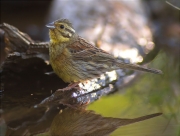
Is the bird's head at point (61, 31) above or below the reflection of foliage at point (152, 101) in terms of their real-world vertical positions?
above

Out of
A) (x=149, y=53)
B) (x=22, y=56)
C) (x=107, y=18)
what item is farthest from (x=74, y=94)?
(x=107, y=18)

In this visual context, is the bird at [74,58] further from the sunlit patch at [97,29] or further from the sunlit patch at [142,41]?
the sunlit patch at [142,41]

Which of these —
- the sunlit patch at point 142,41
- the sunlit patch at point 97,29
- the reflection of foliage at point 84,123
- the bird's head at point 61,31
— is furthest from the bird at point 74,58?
the sunlit patch at point 142,41

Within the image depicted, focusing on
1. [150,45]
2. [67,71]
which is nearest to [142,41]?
[150,45]

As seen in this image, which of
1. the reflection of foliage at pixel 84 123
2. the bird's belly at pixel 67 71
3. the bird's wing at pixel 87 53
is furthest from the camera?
the bird's wing at pixel 87 53

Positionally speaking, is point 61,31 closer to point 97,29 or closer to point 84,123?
point 84,123

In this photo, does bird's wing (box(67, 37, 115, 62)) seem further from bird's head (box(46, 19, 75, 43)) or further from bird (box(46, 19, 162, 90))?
bird's head (box(46, 19, 75, 43))

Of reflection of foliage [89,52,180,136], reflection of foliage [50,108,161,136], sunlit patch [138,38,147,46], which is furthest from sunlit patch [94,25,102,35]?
reflection of foliage [50,108,161,136]
